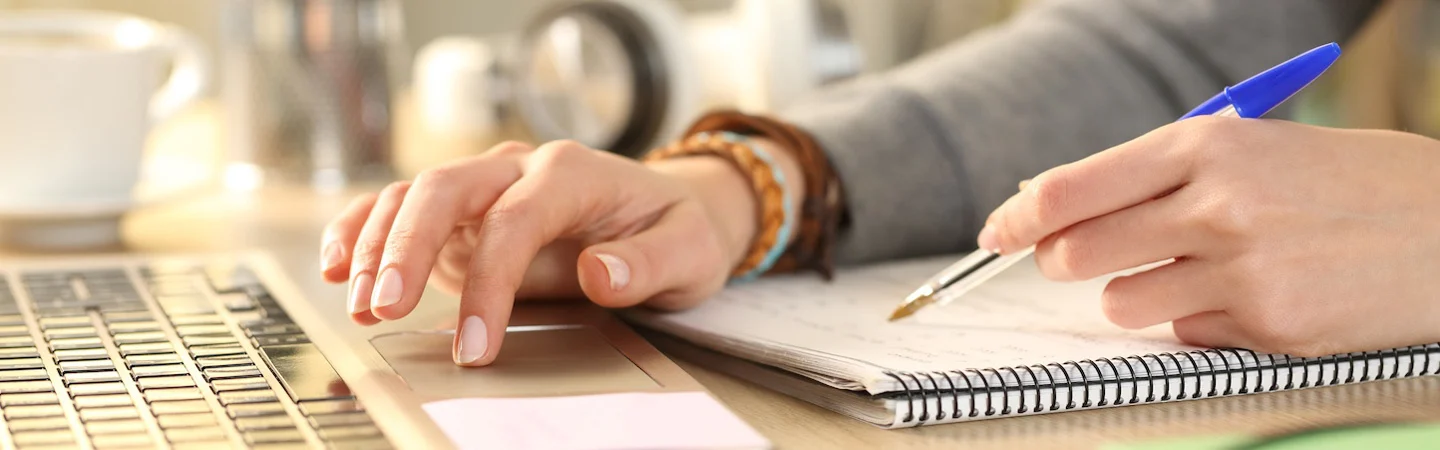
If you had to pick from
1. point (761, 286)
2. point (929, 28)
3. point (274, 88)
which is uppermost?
point (274, 88)

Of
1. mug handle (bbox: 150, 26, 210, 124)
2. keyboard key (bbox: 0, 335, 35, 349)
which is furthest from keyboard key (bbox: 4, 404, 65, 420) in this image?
mug handle (bbox: 150, 26, 210, 124)

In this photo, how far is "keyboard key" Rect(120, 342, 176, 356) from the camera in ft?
1.52

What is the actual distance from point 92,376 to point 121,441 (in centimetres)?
8

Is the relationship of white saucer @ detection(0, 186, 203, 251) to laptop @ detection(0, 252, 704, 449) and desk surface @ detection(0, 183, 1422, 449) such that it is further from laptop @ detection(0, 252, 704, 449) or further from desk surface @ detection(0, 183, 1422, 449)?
desk surface @ detection(0, 183, 1422, 449)

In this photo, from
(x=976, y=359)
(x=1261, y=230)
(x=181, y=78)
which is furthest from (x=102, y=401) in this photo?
(x=181, y=78)

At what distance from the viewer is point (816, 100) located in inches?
31.1

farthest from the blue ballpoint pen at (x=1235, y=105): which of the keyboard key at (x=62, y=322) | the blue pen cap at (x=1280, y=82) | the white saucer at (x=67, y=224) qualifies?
the white saucer at (x=67, y=224)

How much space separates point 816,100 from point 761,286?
0.65 ft

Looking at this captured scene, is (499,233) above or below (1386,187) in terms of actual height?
above

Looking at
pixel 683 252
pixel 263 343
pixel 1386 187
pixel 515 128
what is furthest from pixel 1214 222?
pixel 515 128

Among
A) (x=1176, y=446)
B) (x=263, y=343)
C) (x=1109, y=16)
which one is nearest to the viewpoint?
(x=1176, y=446)

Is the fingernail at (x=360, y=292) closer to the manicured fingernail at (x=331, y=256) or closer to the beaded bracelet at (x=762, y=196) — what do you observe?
the manicured fingernail at (x=331, y=256)

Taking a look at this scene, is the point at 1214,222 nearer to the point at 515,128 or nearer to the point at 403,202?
the point at 403,202

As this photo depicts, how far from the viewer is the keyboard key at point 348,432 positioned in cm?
36
